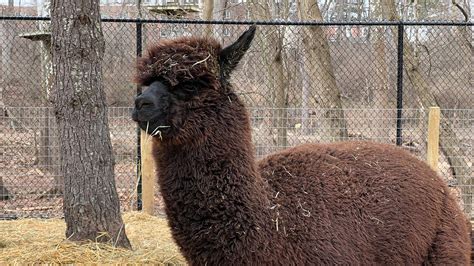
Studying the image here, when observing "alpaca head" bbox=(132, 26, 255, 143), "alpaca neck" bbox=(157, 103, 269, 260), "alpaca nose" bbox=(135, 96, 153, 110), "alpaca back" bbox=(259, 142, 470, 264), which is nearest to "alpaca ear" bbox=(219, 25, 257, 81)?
"alpaca head" bbox=(132, 26, 255, 143)

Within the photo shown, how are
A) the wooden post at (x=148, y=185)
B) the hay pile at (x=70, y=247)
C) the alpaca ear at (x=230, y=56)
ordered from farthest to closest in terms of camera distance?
1. the wooden post at (x=148, y=185)
2. the hay pile at (x=70, y=247)
3. the alpaca ear at (x=230, y=56)

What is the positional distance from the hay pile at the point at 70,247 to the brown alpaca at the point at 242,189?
1444 mm

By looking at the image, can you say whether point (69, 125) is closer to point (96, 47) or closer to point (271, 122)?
point (96, 47)

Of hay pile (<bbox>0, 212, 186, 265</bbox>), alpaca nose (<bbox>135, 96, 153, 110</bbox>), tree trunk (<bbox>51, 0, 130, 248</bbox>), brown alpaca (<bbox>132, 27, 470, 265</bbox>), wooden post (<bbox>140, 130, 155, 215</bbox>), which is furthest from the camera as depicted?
wooden post (<bbox>140, 130, 155, 215</bbox>)

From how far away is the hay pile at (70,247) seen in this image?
4.72 meters

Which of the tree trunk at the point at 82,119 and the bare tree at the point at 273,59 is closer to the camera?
the tree trunk at the point at 82,119

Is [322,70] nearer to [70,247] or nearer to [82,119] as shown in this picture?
[82,119]

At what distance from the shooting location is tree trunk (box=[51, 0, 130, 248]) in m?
4.82

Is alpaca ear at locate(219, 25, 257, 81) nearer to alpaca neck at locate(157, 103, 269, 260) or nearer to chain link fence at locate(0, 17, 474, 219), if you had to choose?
alpaca neck at locate(157, 103, 269, 260)

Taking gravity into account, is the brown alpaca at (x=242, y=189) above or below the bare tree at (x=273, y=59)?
below

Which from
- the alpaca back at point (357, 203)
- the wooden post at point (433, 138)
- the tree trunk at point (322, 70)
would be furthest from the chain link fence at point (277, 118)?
the alpaca back at point (357, 203)

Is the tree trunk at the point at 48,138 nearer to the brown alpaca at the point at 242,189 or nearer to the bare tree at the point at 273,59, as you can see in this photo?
the bare tree at the point at 273,59

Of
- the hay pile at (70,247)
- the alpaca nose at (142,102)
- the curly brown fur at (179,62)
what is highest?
the curly brown fur at (179,62)

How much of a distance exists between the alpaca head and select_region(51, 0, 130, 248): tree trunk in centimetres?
138
